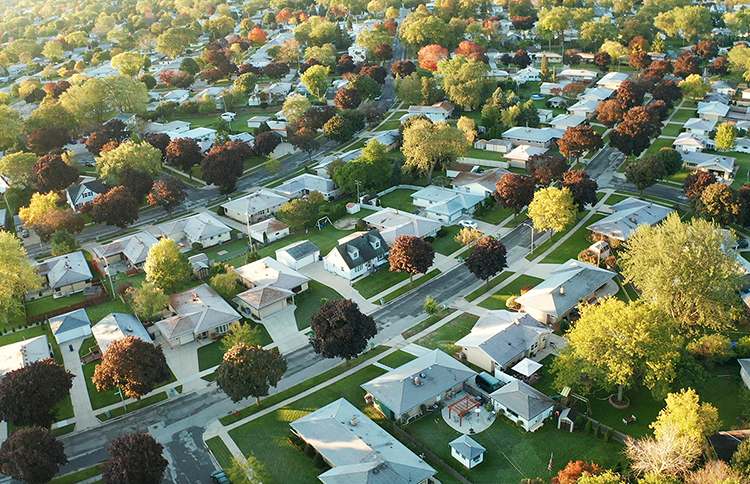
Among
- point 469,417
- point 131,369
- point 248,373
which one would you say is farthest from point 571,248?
point 131,369

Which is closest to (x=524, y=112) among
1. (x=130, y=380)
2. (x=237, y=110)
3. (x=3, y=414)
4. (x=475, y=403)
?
(x=237, y=110)

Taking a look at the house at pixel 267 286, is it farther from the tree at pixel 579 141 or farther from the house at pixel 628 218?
the tree at pixel 579 141

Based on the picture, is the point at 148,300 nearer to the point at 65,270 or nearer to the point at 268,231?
the point at 65,270

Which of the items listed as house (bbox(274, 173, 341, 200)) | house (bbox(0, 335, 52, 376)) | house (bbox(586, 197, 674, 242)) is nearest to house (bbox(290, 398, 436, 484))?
house (bbox(0, 335, 52, 376))

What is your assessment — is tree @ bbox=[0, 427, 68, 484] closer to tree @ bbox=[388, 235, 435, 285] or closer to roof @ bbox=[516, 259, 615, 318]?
tree @ bbox=[388, 235, 435, 285]

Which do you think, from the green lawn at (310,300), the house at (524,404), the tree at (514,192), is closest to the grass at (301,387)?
the green lawn at (310,300)

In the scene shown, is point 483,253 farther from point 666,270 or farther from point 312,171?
point 312,171
